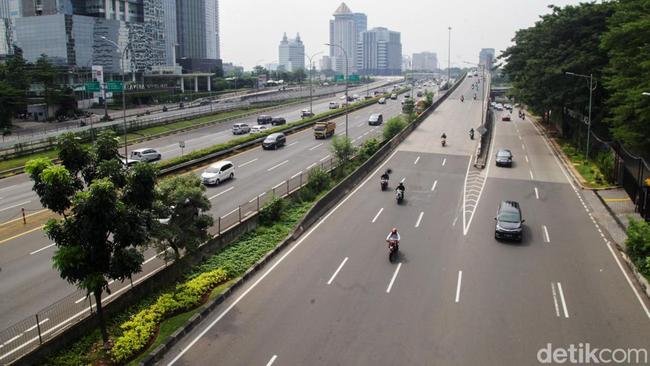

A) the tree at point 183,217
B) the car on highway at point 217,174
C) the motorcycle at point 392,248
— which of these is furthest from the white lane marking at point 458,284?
the car on highway at point 217,174

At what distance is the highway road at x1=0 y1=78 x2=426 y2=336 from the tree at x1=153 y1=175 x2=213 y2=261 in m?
1.89

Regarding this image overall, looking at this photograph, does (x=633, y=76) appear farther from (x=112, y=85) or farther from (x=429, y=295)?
(x=112, y=85)

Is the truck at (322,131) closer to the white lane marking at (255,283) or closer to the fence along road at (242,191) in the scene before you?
the fence along road at (242,191)

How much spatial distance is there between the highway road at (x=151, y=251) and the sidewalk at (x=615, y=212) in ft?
65.7

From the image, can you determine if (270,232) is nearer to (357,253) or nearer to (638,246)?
(357,253)

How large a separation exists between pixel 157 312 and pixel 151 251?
6672mm

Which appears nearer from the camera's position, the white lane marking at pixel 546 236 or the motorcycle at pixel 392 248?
the motorcycle at pixel 392 248

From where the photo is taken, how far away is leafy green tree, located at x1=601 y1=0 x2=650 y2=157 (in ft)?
114

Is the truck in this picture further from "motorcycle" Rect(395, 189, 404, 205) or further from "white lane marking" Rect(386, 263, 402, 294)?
"white lane marking" Rect(386, 263, 402, 294)

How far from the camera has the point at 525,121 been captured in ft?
270

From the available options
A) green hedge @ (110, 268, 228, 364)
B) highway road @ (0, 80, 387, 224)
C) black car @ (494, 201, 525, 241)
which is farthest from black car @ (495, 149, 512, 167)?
green hedge @ (110, 268, 228, 364)

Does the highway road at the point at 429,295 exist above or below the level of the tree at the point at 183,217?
below

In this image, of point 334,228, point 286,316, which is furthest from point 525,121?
point 286,316

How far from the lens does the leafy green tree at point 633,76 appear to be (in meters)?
34.8
